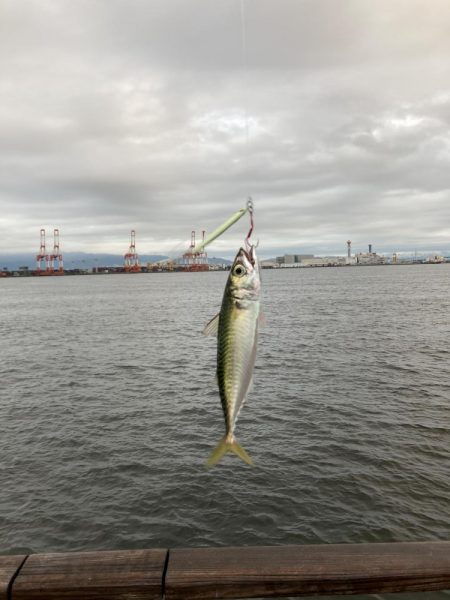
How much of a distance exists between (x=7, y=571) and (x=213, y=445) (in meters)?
14.6

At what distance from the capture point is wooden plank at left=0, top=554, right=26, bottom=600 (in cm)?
328

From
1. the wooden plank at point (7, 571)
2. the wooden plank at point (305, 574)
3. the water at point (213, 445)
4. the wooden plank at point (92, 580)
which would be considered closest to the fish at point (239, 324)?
the wooden plank at point (305, 574)

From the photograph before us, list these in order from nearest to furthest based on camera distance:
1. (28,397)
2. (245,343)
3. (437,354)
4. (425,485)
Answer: (245,343) < (425,485) < (28,397) < (437,354)

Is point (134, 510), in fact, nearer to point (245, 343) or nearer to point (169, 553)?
point (169, 553)

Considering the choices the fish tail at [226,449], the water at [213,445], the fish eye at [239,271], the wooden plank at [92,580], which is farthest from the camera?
the water at [213,445]

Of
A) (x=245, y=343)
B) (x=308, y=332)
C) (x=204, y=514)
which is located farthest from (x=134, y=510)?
(x=308, y=332)

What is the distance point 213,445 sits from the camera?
57.3 ft

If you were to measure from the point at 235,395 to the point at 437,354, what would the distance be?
3398 centimetres

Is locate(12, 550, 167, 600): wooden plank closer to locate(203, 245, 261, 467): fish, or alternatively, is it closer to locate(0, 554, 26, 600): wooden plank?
locate(0, 554, 26, 600): wooden plank

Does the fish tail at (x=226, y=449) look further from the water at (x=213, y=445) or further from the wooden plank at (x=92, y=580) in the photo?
the water at (x=213, y=445)

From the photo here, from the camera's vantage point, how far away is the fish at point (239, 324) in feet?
10.3

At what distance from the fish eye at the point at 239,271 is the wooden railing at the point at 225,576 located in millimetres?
2110

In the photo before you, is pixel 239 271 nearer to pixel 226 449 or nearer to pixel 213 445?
pixel 226 449

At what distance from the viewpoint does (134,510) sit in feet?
44.2
